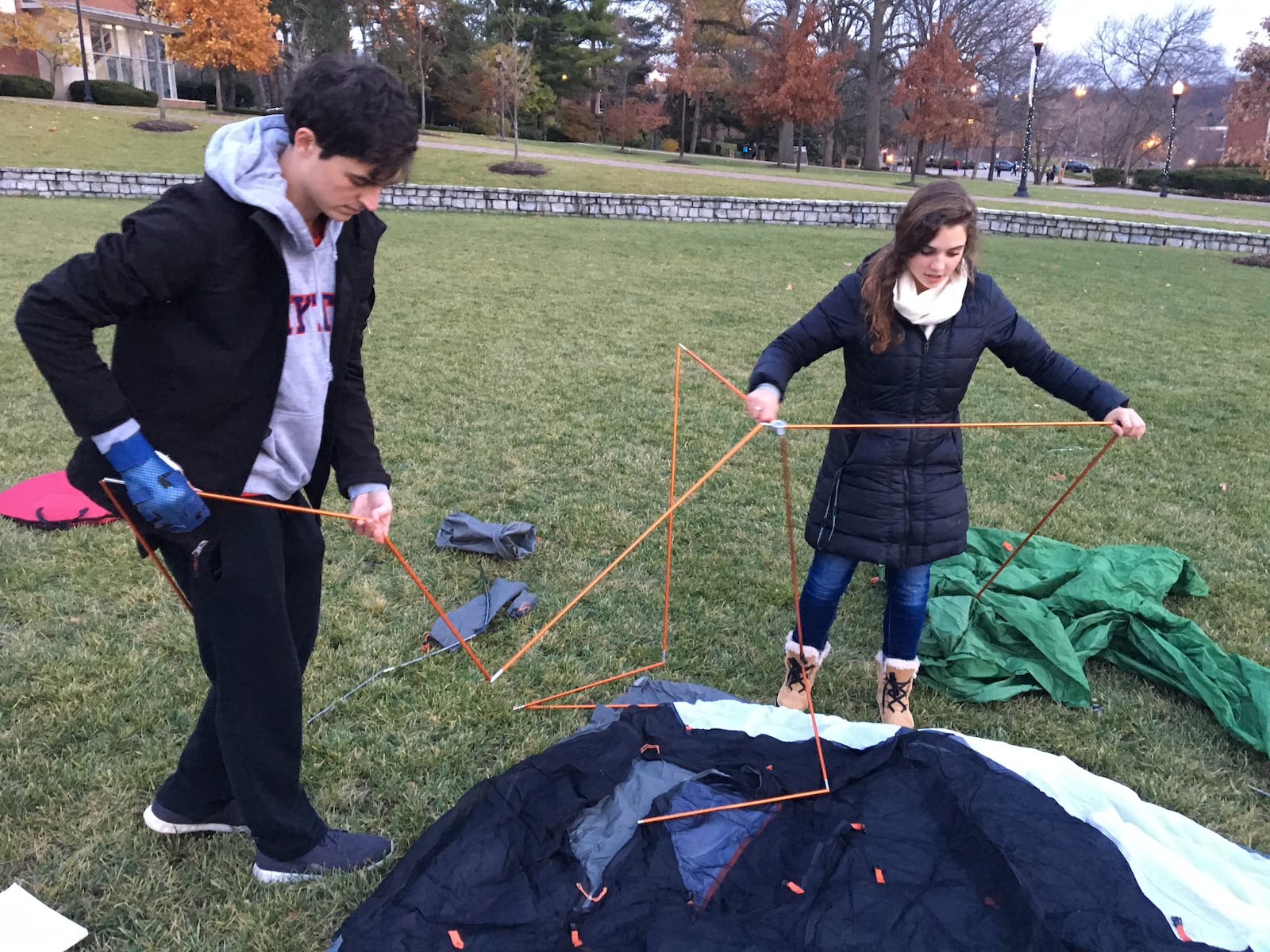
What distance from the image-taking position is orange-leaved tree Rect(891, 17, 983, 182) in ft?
78.8

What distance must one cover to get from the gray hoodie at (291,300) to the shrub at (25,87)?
29652mm

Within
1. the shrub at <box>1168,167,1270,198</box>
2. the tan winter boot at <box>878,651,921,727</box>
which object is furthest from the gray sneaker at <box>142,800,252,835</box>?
the shrub at <box>1168,167,1270,198</box>

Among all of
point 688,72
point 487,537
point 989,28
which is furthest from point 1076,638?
point 989,28

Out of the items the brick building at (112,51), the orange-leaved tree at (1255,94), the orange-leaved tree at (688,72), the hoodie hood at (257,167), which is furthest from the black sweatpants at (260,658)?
the brick building at (112,51)

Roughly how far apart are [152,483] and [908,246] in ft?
6.61

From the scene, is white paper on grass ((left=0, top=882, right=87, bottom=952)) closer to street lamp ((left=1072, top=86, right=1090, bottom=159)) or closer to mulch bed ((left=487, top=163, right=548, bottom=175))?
mulch bed ((left=487, top=163, right=548, bottom=175))

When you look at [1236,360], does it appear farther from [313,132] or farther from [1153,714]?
[313,132]

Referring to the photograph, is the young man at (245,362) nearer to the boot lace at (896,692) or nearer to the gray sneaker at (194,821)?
the gray sneaker at (194,821)

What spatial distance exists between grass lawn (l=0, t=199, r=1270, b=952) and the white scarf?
1437 mm

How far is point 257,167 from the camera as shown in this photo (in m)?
1.65

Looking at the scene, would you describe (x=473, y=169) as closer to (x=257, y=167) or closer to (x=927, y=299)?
(x=927, y=299)

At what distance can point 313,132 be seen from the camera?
5.28 feet

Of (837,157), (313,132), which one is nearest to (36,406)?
(313,132)

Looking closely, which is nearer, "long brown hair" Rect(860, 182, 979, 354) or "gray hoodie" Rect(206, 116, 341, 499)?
"gray hoodie" Rect(206, 116, 341, 499)
